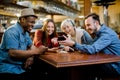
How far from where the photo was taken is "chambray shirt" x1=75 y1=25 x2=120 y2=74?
2.73m

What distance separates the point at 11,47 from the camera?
2650mm

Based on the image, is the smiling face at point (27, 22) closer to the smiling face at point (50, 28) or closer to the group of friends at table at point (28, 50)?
the group of friends at table at point (28, 50)

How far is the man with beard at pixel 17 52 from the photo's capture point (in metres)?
2.67

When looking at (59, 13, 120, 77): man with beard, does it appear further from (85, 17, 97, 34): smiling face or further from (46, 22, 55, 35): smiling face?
(46, 22, 55, 35): smiling face

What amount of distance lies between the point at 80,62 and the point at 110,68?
0.67 metres

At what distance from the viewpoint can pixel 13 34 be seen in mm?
2721

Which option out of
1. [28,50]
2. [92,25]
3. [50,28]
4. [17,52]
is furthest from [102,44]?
[50,28]

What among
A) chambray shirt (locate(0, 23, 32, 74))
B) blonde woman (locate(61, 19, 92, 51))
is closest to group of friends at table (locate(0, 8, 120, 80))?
chambray shirt (locate(0, 23, 32, 74))

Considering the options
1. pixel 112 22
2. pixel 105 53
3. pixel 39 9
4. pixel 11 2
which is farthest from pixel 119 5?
pixel 105 53

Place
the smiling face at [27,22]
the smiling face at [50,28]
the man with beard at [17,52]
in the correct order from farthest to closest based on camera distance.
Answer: the smiling face at [50,28], the smiling face at [27,22], the man with beard at [17,52]

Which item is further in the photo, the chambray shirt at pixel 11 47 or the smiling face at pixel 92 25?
the smiling face at pixel 92 25

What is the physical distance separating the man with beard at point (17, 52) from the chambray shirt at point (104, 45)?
53 centimetres

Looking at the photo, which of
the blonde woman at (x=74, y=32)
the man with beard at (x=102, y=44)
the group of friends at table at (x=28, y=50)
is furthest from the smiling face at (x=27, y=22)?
the blonde woman at (x=74, y=32)

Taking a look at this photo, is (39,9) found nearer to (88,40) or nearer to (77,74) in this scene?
(88,40)
